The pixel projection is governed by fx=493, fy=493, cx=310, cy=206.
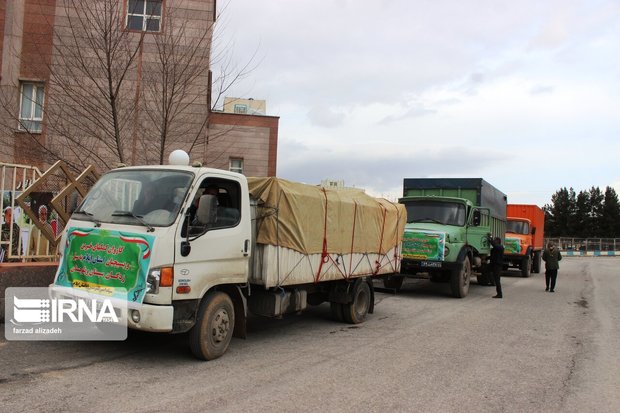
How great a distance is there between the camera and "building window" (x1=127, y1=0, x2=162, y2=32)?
11605 mm

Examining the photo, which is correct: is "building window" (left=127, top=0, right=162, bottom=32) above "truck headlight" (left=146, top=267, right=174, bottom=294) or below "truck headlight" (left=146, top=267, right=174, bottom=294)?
above

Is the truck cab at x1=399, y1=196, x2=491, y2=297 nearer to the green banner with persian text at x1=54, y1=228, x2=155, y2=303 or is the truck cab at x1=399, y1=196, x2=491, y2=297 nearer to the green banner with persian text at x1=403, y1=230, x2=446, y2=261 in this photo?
the green banner with persian text at x1=403, y1=230, x2=446, y2=261

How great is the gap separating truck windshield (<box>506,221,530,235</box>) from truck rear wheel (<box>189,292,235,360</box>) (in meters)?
20.1

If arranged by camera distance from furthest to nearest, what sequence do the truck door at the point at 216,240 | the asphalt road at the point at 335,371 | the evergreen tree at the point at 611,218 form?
the evergreen tree at the point at 611,218, the truck door at the point at 216,240, the asphalt road at the point at 335,371

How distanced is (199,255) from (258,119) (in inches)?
734

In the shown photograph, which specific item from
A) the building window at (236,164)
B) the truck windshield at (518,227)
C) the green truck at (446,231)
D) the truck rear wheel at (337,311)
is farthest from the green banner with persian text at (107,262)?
the truck windshield at (518,227)

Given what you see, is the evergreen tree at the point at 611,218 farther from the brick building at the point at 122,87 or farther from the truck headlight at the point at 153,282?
the truck headlight at the point at 153,282

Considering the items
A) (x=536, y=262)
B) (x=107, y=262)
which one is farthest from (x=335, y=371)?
(x=536, y=262)

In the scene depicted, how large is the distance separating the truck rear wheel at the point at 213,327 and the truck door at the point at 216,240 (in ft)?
0.79

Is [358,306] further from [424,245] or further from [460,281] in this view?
[460,281]

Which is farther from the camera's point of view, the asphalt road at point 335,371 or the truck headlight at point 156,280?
the truck headlight at point 156,280

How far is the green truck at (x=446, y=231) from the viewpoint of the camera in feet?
43.0

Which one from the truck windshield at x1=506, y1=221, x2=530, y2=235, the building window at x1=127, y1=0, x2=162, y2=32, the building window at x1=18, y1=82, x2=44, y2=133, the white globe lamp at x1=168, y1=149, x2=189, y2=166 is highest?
the building window at x1=127, y1=0, x2=162, y2=32

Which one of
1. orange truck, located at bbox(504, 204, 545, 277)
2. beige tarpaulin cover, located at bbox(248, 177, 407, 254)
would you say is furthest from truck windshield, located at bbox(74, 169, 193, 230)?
orange truck, located at bbox(504, 204, 545, 277)
